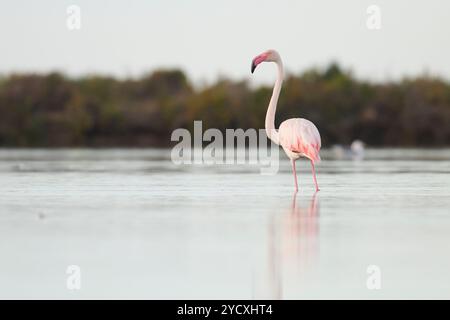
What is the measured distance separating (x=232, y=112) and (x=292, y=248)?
34130mm

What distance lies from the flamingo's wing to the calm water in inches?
20.8

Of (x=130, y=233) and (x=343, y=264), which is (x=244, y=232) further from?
(x=343, y=264)

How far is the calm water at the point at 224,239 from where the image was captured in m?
6.03

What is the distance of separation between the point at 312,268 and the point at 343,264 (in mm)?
270

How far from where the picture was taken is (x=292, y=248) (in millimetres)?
7254

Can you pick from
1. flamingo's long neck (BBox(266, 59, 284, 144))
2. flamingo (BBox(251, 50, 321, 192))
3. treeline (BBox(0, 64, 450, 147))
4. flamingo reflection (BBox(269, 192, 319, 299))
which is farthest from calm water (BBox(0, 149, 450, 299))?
treeline (BBox(0, 64, 450, 147))

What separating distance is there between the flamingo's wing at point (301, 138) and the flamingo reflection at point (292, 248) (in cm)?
274

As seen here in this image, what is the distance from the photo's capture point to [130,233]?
322 inches

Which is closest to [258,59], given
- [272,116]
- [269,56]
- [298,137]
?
[269,56]

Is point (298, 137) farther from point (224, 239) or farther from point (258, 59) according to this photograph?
point (224, 239)

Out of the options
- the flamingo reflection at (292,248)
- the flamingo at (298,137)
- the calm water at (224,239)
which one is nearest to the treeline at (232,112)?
the flamingo at (298,137)

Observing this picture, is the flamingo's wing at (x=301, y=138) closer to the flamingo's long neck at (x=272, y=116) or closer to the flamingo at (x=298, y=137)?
the flamingo at (x=298, y=137)

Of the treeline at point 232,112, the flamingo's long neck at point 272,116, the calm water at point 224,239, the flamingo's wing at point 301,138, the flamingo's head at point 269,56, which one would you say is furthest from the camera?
the treeline at point 232,112
